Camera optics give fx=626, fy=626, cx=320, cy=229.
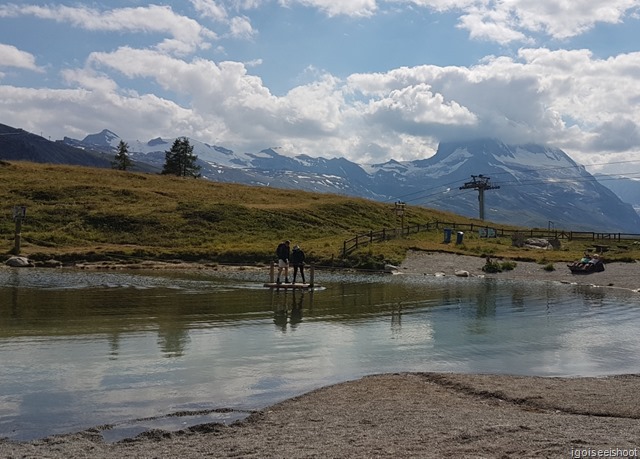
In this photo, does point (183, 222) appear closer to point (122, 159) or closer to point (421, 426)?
point (421, 426)

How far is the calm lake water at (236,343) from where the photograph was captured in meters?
12.4

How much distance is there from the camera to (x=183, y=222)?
229 ft

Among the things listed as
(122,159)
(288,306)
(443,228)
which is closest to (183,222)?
(443,228)

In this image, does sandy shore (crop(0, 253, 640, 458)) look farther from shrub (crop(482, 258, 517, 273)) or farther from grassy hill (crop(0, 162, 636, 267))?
grassy hill (crop(0, 162, 636, 267))

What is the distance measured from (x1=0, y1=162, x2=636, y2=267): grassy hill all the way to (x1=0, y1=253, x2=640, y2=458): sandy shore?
40.4 m

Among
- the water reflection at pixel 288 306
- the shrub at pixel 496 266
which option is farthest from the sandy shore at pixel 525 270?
the water reflection at pixel 288 306

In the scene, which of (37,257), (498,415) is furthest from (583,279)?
(37,257)

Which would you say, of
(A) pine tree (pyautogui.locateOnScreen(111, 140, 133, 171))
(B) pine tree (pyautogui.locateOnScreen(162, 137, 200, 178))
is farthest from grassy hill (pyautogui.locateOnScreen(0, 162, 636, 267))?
(A) pine tree (pyautogui.locateOnScreen(111, 140, 133, 171))

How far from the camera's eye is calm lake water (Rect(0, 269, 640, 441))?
12.4 metres

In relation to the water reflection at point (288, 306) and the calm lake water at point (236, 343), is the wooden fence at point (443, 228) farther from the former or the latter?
the calm lake water at point (236, 343)

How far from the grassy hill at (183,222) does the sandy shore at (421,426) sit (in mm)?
40379

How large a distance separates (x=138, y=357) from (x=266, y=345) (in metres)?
3.87

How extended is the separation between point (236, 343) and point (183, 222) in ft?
174

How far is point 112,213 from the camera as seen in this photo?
69875 millimetres
